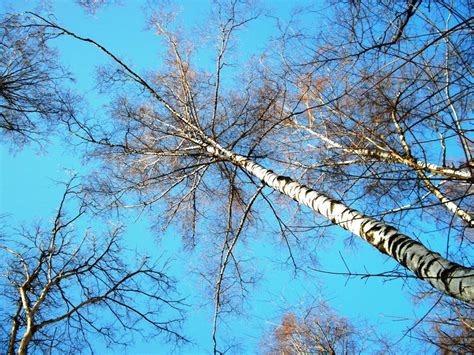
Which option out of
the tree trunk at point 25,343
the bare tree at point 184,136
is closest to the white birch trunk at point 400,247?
the bare tree at point 184,136

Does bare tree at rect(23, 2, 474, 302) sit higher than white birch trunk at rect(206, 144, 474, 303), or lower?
higher

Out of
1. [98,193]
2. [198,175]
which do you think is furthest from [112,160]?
[198,175]

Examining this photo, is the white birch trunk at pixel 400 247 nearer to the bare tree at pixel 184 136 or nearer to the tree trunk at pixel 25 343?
the bare tree at pixel 184 136

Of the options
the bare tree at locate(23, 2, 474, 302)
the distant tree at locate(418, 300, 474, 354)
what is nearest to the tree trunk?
the bare tree at locate(23, 2, 474, 302)

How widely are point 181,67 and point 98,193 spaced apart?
257 centimetres

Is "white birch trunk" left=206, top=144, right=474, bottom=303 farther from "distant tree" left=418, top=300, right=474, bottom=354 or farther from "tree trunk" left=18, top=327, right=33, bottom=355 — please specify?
"tree trunk" left=18, top=327, right=33, bottom=355

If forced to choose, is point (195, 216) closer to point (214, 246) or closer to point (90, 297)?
point (214, 246)

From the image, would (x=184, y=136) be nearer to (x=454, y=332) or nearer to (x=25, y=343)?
(x=25, y=343)

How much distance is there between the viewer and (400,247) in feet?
7.41

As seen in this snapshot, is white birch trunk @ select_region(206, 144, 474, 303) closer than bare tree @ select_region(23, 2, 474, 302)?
Yes

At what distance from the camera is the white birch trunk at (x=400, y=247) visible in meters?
1.85

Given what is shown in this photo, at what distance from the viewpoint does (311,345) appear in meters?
6.30

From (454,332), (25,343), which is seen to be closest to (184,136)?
(25,343)

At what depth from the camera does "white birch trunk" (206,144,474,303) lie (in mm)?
1850
